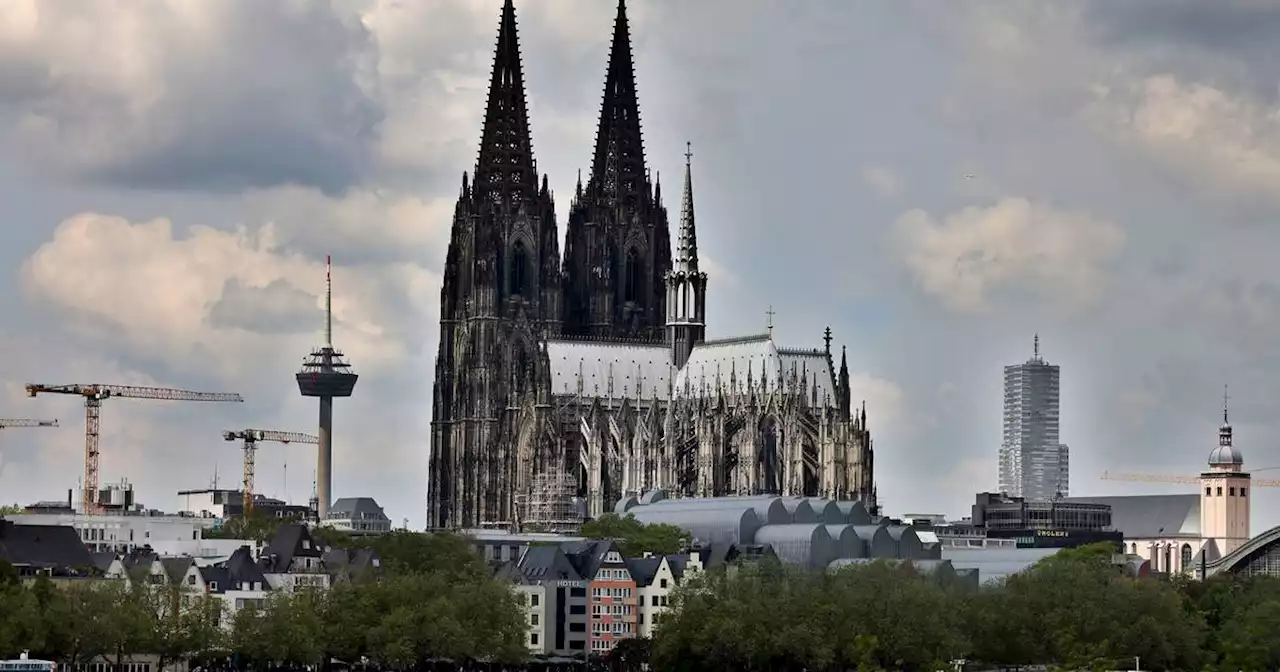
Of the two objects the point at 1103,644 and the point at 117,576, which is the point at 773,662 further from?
the point at 117,576

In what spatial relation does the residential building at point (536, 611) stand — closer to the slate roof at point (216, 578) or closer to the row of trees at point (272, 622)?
the row of trees at point (272, 622)

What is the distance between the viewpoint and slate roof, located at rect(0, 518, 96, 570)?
562 ft

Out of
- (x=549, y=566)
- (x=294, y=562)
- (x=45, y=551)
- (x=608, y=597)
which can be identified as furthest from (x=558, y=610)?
(x=45, y=551)

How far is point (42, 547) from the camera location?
175000 millimetres

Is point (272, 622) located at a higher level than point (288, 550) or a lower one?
lower

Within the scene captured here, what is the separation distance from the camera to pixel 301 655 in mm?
154375

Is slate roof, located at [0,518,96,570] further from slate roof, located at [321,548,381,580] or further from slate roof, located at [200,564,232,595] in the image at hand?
slate roof, located at [321,548,381,580]

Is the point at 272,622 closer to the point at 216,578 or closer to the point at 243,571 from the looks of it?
the point at 216,578

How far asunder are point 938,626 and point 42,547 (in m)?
49.8

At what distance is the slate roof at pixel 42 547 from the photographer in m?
171

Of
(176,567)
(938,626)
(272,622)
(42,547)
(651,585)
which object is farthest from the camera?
(651,585)

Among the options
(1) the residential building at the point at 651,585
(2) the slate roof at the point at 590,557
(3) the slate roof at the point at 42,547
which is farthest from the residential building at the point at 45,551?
(1) the residential building at the point at 651,585

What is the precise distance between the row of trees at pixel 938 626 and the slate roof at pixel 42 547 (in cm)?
3292

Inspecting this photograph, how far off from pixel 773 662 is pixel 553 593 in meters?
24.6
